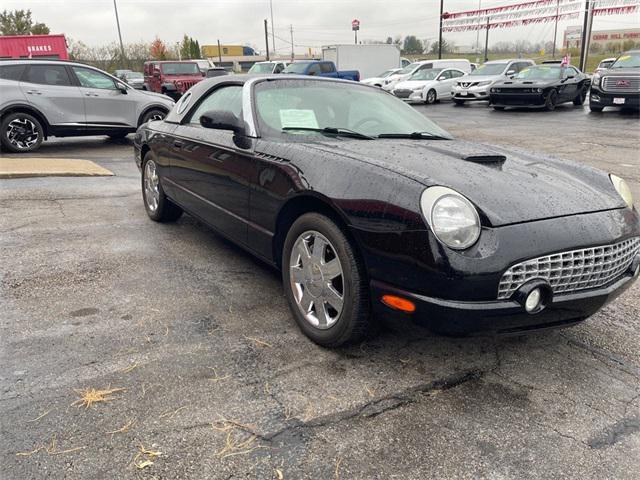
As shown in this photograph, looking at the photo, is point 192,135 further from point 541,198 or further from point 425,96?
point 425,96

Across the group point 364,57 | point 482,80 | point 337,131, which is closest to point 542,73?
point 482,80

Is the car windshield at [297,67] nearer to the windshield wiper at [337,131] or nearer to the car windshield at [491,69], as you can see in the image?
the car windshield at [491,69]

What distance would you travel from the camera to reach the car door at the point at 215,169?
343 centimetres

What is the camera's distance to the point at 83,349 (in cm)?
279

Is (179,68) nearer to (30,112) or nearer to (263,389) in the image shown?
(30,112)

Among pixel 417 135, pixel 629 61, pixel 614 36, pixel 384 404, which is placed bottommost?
pixel 384 404

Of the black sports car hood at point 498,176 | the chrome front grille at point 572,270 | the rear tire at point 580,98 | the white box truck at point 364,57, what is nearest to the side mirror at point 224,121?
the black sports car hood at point 498,176

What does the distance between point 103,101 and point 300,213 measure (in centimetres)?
867

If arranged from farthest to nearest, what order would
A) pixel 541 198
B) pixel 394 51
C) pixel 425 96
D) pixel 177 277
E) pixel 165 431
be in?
pixel 394 51, pixel 425 96, pixel 177 277, pixel 541 198, pixel 165 431

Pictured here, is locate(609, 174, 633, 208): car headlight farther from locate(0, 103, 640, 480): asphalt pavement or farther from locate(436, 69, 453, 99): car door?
locate(436, 69, 453, 99): car door

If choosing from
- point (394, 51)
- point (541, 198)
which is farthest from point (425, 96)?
point (541, 198)

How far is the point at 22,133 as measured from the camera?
9.46 m

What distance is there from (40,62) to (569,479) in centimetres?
1068

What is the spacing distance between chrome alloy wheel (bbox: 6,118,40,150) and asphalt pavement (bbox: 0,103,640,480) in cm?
644
